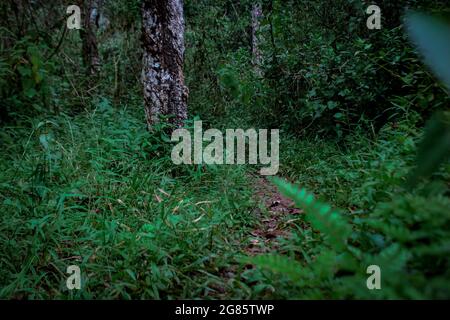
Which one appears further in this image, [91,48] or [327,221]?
[91,48]

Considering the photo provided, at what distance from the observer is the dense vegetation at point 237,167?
1513 mm

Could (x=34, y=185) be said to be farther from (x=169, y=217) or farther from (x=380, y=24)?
(x=380, y=24)

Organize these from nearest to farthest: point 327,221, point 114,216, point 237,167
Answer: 1. point 327,221
2. point 114,216
3. point 237,167

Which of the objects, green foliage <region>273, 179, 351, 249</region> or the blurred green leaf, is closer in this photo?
the blurred green leaf

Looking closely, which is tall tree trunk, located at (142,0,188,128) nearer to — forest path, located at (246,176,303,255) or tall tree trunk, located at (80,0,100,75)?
forest path, located at (246,176,303,255)

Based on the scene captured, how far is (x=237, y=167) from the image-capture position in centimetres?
382

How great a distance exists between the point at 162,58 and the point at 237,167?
1.42 m

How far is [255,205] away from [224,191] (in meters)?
0.32

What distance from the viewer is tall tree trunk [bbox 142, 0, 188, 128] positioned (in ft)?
12.5

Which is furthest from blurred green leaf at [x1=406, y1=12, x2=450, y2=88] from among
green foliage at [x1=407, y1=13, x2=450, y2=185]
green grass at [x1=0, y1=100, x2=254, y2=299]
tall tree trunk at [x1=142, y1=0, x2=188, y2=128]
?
tall tree trunk at [x1=142, y1=0, x2=188, y2=128]

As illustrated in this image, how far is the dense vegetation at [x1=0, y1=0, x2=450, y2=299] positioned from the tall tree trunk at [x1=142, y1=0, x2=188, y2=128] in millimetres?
266

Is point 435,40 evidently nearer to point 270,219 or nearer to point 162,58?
point 270,219

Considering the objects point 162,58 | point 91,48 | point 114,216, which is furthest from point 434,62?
point 91,48

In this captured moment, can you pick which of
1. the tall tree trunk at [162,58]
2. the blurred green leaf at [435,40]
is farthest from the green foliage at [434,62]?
the tall tree trunk at [162,58]
